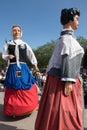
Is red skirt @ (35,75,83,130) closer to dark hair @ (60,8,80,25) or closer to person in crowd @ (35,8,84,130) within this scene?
person in crowd @ (35,8,84,130)

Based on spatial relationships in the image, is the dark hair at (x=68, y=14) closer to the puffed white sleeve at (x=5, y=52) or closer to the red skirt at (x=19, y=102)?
the puffed white sleeve at (x=5, y=52)

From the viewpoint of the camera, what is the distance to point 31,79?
5363mm

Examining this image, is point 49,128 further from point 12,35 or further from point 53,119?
point 12,35

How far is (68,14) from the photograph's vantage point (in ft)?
11.0

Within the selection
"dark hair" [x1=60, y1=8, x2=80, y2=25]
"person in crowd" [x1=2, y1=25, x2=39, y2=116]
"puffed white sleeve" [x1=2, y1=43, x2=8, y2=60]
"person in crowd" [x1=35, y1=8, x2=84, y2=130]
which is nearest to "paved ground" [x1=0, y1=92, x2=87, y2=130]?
"person in crowd" [x1=2, y1=25, x2=39, y2=116]

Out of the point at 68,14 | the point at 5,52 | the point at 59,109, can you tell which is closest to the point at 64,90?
the point at 59,109

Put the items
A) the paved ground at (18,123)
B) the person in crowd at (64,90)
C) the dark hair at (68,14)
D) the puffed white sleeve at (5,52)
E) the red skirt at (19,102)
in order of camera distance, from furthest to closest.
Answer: the puffed white sleeve at (5,52) → the red skirt at (19,102) → the paved ground at (18,123) → the dark hair at (68,14) → the person in crowd at (64,90)

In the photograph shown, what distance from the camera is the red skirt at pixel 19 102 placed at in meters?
5.15

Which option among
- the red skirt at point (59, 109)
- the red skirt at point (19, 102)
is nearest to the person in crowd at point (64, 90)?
the red skirt at point (59, 109)

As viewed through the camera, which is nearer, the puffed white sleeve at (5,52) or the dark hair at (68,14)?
the dark hair at (68,14)

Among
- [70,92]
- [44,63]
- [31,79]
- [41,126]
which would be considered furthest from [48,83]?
[44,63]

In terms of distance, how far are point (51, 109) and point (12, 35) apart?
259 centimetres

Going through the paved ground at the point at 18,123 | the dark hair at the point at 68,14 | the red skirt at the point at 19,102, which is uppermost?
the dark hair at the point at 68,14

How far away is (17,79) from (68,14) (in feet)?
7.11
